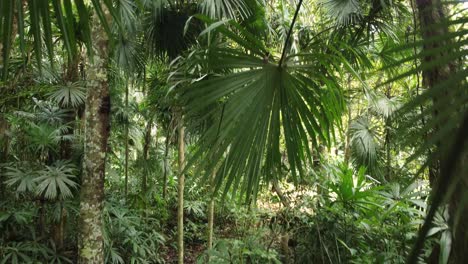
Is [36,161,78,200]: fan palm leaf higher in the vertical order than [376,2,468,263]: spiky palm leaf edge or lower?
lower

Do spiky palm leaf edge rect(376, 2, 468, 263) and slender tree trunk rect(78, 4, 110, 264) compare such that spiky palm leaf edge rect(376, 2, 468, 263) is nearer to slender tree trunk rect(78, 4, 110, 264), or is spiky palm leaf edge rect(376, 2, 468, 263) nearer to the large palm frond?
the large palm frond

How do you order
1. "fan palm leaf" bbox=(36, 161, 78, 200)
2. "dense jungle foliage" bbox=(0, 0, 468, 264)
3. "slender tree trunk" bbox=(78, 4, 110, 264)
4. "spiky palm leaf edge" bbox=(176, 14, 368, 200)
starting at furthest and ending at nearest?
"fan palm leaf" bbox=(36, 161, 78, 200) → "slender tree trunk" bbox=(78, 4, 110, 264) → "dense jungle foliage" bbox=(0, 0, 468, 264) → "spiky palm leaf edge" bbox=(176, 14, 368, 200)

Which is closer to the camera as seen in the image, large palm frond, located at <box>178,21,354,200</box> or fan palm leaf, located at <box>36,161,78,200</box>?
large palm frond, located at <box>178,21,354,200</box>

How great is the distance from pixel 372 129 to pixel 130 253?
9.08 feet

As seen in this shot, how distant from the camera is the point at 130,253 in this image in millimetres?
3357

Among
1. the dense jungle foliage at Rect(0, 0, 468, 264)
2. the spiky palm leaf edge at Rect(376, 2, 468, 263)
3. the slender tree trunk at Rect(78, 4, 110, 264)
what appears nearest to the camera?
the spiky palm leaf edge at Rect(376, 2, 468, 263)

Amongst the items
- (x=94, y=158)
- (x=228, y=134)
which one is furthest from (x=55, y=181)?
(x=228, y=134)

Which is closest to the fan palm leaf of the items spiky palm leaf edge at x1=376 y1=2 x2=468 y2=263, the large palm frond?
the large palm frond

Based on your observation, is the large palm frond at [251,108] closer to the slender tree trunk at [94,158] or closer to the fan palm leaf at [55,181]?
the slender tree trunk at [94,158]

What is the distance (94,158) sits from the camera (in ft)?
7.55

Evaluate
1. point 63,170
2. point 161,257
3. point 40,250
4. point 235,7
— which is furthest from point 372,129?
point 40,250

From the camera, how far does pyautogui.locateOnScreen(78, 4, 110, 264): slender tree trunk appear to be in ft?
7.48

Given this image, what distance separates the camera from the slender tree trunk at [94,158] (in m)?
2.28

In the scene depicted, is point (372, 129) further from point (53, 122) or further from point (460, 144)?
point (460, 144)
